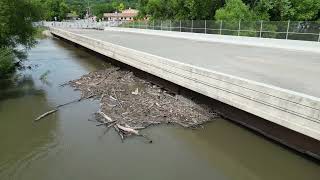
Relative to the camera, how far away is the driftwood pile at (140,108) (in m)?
10.4

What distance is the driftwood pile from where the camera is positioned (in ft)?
34.3

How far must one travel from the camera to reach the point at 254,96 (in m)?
8.35

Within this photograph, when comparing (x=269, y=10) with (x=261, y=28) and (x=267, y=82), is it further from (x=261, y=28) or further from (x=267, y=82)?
(x=267, y=82)

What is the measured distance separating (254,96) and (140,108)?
4.36 m

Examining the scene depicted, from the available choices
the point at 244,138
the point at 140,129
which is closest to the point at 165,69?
the point at 140,129

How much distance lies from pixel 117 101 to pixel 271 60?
6.85m

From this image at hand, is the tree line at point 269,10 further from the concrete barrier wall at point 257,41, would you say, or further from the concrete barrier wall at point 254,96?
the concrete barrier wall at point 254,96

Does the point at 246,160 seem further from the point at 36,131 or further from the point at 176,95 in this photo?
the point at 36,131

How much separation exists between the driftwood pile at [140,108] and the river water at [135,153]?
1.20ft

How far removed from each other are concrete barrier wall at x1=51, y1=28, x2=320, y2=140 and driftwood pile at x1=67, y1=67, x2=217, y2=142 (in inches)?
32.0

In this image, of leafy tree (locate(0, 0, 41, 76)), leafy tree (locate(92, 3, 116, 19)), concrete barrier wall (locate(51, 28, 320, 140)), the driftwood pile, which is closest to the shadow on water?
leafy tree (locate(0, 0, 41, 76))

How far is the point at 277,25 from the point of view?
19.1 meters

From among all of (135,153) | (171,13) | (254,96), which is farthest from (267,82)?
(171,13)

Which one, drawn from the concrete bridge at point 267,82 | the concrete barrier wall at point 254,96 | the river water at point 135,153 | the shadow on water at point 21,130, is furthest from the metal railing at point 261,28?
the shadow on water at point 21,130
